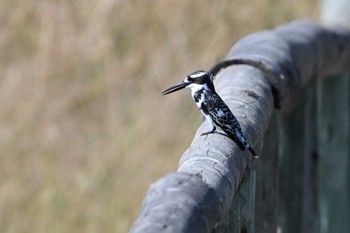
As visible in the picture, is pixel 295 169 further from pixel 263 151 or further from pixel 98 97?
pixel 98 97

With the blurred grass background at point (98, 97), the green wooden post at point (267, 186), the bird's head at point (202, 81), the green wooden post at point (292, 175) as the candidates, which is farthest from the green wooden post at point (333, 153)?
the blurred grass background at point (98, 97)

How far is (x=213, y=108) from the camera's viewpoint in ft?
10.7

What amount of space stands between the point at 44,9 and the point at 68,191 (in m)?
1.92

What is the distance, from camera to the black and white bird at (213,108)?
9.20 ft

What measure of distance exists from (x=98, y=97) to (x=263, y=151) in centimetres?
577

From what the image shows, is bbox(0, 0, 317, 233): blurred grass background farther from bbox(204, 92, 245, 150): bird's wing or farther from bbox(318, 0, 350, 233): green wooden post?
bbox(204, 92, 245, 150): bird's wing

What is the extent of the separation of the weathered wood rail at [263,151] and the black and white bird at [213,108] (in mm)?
25

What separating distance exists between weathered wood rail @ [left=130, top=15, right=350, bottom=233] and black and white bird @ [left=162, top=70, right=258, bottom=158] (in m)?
0.02

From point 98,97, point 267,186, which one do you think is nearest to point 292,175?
point 267,186

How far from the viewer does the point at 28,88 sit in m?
9.18

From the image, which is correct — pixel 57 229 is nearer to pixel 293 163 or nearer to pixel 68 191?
pixel 68 191

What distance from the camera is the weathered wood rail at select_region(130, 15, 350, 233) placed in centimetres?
200

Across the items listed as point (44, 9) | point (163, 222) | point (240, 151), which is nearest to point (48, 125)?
point (44, 9)

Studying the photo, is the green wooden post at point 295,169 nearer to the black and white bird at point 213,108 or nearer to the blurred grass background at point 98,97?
the black and white bird at point 213,108
